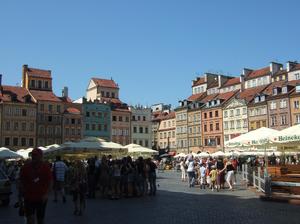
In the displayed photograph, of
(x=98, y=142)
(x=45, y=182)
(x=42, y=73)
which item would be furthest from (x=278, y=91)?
(x=45, y=182)

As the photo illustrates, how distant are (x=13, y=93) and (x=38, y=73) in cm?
727

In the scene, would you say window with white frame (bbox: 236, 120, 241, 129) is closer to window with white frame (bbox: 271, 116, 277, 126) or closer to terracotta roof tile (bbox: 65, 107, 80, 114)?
window with white frame (bbox: 271, 116, 277, 126)

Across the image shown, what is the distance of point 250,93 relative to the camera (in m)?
78.9

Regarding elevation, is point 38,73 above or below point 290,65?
above

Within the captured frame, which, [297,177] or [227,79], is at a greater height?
[227,79]

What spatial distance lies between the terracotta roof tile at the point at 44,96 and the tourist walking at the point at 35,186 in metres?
70.9

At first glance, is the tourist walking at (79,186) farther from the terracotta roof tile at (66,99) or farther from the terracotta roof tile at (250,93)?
the terracotta roof tile at (66,99)

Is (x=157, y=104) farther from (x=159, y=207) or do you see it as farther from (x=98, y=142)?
(x=159, y=207)

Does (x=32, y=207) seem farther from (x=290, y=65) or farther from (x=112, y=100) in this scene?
A: (x=112, y=100)

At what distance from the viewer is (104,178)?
2091cm

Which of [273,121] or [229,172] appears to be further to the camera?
[273,121]

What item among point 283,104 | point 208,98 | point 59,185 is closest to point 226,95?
point 208,98

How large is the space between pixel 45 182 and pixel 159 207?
8.13m

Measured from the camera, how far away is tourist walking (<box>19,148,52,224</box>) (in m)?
8.31
